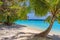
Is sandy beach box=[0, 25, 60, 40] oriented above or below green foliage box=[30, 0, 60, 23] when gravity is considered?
below

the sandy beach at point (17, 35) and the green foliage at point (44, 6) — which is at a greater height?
the green foliage at point (44, 6)

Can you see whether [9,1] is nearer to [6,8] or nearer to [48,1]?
[6,8]

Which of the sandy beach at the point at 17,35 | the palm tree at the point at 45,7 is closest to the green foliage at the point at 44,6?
the palm tree at the point at 45,7

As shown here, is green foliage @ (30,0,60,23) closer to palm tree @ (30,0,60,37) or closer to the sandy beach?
palm tree @ (30,0,60,37)

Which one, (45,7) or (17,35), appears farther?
(17,35)

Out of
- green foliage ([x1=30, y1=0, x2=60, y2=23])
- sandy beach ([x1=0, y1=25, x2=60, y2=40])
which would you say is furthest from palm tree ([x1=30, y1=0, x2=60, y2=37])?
sandy beach ([x1=0, y1=25, x2=60, y2=40])

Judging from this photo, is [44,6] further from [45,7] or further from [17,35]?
[17,35]

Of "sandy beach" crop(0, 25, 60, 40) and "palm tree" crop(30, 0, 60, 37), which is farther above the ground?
"palm tree" crop(30, 0, 60, 37)

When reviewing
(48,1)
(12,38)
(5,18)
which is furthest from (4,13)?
(48,1)

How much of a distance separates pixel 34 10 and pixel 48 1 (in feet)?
3.29

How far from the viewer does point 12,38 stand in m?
8.09

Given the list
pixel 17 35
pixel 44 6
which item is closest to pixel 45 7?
pixel 44 6

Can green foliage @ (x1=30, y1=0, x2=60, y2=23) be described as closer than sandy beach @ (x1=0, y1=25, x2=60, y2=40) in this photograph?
Yes

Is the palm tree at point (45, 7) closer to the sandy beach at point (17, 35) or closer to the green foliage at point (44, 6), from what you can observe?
the green foliage at point (44, 6)
